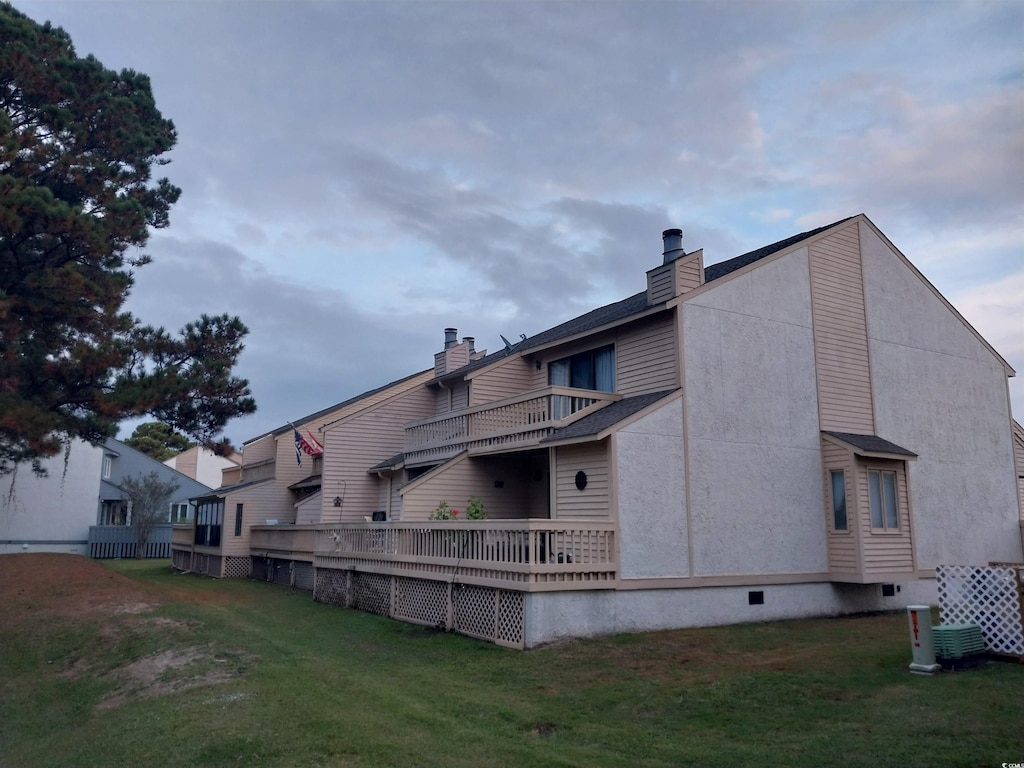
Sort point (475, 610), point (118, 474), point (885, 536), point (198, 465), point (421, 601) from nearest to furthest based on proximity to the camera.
Answer: 1. point (475, 610)
2. point (421, 601)
3. point (885, 536)
4. point (118, 474)
5. point (198, 465)

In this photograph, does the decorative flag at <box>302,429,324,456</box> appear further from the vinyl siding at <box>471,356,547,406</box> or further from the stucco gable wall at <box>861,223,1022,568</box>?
the stucco gable wall at <box>861,223,1022,568</box>

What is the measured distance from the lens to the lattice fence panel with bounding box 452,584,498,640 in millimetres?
15008

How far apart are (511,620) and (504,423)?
279 inches

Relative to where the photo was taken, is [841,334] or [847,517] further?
[841,334]

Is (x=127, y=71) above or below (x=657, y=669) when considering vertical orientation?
above

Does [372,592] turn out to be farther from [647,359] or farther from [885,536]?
[885,536]

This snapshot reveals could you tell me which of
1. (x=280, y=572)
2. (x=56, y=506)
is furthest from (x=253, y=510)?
(x=56, y=506)

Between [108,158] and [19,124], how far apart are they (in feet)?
6.53

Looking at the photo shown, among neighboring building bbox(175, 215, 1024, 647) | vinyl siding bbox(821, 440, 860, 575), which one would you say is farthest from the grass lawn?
vinyl siding bbox(821, 440, 860, 575)

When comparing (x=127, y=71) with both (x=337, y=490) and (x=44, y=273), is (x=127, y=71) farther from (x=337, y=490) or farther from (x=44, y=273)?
(x=337, y=490)

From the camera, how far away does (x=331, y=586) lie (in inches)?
856

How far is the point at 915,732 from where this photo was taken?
857 centimetres

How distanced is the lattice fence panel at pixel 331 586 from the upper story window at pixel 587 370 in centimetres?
750

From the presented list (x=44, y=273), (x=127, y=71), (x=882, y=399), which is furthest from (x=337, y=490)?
(x=882, y=399)
